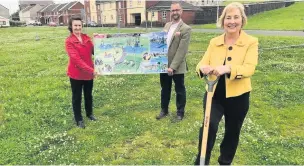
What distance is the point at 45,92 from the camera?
1006 centimetres

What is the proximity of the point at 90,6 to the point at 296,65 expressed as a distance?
31.2m

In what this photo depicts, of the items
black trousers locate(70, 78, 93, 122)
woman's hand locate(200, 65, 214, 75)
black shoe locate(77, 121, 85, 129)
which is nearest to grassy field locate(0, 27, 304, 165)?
black shoe locate(77, 121, 85, 129)

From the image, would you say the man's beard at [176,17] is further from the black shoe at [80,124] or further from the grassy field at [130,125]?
the black shoe at [80,124]

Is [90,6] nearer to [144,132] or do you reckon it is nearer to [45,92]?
[45,92]

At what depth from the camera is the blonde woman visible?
3.97m

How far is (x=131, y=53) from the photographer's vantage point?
7535 mm

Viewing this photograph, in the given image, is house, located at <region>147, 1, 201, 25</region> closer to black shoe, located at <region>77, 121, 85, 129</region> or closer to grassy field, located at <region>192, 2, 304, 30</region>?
grassy field, located at <region>192, 2, 304, 30</region>

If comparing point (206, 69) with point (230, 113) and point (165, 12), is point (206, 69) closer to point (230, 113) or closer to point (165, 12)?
point (230, 113)

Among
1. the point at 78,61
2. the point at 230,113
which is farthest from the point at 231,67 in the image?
the point at 78,61

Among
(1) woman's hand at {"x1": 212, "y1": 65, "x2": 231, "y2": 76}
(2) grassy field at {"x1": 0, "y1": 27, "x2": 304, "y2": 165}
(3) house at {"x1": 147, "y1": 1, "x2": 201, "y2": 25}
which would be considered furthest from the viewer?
(3) house at {"x1": 147, "y1": 1, "x2": 201, "y2": 25}

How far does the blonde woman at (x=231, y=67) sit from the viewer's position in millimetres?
3969

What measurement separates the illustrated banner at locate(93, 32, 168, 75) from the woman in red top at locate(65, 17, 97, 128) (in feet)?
1.05

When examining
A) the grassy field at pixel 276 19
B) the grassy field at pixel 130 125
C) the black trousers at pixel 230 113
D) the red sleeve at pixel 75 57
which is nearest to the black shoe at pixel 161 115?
the grassy field at pixel 130 125

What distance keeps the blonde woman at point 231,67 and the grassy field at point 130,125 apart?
5.04 feet
